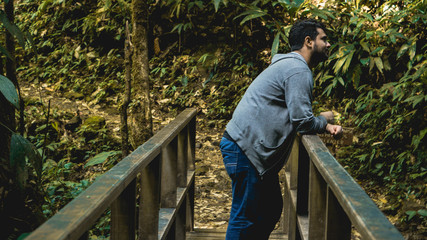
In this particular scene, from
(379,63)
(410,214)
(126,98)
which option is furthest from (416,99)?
(126,98)

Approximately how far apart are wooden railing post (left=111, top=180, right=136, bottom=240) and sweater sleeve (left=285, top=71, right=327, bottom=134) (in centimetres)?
108

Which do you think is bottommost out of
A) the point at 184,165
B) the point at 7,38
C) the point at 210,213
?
the point at 210,213

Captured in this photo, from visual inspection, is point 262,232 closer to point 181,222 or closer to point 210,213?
point 181,222

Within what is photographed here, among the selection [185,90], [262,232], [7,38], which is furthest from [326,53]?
[185,90]

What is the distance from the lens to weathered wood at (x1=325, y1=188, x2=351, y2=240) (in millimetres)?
1646

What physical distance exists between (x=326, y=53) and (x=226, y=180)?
124 inches

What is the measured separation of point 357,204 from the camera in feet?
3.98

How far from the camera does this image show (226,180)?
5.61m

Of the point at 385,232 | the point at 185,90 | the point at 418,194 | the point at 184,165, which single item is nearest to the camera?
the point at 385,232

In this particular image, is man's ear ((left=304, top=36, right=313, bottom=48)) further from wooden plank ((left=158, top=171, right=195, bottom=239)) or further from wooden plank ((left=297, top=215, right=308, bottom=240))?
wooden plank ((left=158, top=171, right=195, bottom=239))

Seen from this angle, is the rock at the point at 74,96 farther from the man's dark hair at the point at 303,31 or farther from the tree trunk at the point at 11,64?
the man's dark hair at the point at 303,31

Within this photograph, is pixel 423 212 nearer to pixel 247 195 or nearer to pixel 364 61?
pixel 364 61

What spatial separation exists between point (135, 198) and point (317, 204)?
85 centimetres

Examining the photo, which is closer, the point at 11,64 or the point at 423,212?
the point at 11,64
